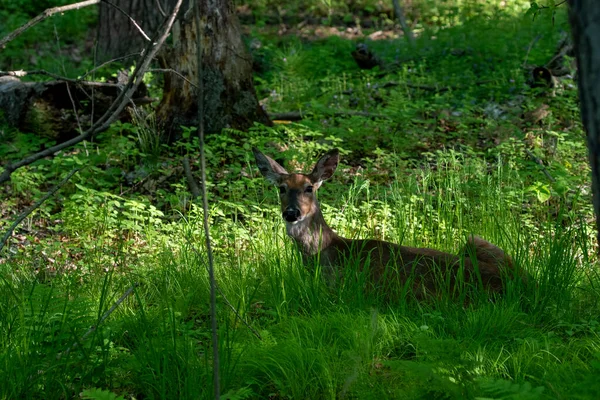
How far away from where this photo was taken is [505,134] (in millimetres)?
8570

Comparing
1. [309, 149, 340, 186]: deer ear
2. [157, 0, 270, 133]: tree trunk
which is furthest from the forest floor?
[309, 149, 340, 186]: deer ear

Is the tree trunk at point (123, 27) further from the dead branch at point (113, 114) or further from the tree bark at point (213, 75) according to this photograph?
the dead branch at point (113, 114)

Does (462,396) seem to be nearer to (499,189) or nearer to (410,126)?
(499,189)

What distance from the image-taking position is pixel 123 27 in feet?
38.7

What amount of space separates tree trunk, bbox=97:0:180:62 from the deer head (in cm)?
641

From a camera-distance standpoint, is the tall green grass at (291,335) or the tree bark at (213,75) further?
the tree bark at (213,75)

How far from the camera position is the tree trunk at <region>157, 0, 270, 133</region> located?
825 centimetres

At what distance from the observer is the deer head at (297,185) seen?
5.37 meters

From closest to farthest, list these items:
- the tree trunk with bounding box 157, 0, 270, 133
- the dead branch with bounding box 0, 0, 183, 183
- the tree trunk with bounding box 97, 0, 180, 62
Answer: the dead branch with bounding box 0, 0, 183, 183 < the tree trunk with bounding box 157, 0, 270, 133 < the tree trunk with bounding box 97, 0, 180, 62

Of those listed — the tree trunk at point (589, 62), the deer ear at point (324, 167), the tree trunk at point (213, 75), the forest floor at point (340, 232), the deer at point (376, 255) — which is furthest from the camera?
the tree trunk at point (213, 75)

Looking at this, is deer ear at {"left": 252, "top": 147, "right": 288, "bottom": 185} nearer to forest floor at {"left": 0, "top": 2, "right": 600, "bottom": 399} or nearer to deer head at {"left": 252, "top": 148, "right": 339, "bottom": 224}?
deer head at {"left": 252, "top": 148, "right": 339, "bottom": 224}

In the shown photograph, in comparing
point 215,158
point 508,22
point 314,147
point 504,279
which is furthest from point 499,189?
point 508,22

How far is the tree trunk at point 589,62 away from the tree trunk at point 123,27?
9.83 meters

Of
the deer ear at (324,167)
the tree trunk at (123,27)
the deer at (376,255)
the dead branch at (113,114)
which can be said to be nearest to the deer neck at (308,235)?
the deer at (376,255)
